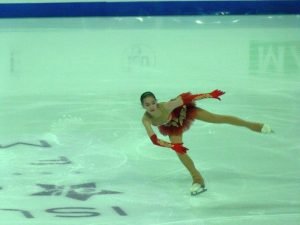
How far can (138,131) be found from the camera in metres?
2.73

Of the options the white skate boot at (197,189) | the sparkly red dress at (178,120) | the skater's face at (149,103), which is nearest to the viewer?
the skater's face at (149,103)

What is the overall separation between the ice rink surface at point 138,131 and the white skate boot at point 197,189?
0.02m

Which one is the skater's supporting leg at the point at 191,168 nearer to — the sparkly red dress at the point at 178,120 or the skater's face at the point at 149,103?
the sparkly red dress at the point at 178,120

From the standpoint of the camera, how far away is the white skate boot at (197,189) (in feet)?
6.70

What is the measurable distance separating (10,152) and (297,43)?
2.82 m

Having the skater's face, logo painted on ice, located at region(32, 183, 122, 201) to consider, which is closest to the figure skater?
the skater's face

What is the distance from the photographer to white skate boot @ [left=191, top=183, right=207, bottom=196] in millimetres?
2043

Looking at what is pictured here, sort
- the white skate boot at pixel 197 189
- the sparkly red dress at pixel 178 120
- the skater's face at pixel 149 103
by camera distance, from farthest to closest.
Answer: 1. the white skate boot at pixel 197 189
2. the sparkly red dress at pixel 178 120
3. the skater's face at pixel 149 103

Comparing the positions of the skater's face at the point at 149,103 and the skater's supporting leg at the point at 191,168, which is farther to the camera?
the skater's supporting leg at the point at 191,168

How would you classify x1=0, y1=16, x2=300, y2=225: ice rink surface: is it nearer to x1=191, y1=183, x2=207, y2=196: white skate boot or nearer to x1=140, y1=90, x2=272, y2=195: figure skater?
x1=191, y1=183, x2=207, y2=196: white skate boot

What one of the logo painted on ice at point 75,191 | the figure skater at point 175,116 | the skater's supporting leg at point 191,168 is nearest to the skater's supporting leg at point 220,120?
the figure skater at point 175,116

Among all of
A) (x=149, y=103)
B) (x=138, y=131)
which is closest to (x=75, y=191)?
(x=149, y=103)

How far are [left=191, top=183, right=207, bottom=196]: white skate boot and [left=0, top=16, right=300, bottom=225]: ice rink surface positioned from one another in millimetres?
21

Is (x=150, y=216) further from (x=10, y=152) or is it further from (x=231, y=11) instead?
(x=231, y=11)
